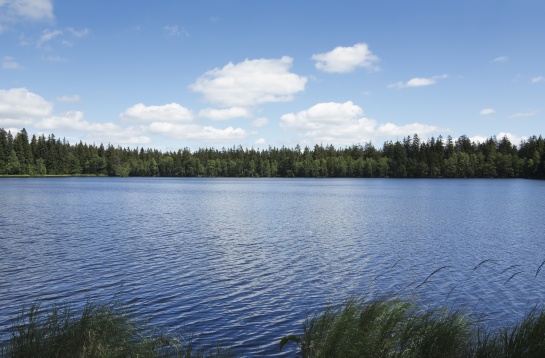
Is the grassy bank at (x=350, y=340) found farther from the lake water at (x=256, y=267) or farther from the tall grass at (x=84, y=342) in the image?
the lake water at (x=256, y=267)

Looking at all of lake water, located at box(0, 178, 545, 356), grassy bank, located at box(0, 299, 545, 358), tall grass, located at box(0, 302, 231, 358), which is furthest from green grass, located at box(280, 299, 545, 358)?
lake water, located at box(0, 178, 545, 356)

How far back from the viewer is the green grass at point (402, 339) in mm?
10367

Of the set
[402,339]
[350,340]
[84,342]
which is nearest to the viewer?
[84,342]

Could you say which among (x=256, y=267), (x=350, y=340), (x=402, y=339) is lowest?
(x=256, y=267)

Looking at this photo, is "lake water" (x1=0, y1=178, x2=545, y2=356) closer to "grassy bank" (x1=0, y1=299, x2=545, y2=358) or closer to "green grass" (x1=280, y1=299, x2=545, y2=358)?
"green grass" (x1=280, y1=299, x2=545, y2=358)

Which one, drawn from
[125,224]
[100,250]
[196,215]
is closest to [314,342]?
[100,250]

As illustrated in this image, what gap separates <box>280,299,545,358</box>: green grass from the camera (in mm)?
10367

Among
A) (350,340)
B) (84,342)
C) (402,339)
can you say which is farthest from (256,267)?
(84,342)

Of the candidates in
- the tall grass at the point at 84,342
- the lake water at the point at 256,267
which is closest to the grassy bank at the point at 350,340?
the tall grass at the point at 84,342

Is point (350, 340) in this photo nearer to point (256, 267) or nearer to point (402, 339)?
point (402, 339)

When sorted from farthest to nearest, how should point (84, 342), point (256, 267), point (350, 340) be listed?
point (256, 267) < point (350, 340) < point (84, 342)

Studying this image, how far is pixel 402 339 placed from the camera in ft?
37.0

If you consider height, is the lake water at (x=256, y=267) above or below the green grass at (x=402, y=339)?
below

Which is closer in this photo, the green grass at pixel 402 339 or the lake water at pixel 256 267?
the green grass at pixel 402 339
